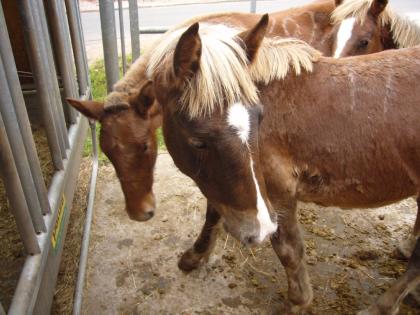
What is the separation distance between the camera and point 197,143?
1592 millimetres

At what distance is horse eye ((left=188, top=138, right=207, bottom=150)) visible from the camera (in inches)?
62.2

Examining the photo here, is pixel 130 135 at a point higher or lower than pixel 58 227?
higher

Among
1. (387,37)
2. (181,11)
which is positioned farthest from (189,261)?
(181,11)

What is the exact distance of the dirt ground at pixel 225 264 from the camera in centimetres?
248

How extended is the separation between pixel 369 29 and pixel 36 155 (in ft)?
10.3

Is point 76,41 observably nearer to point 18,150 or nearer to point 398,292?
point 18,150

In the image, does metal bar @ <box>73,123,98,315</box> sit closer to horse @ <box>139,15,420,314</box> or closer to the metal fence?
the metal fence

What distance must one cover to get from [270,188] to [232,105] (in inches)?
24.9

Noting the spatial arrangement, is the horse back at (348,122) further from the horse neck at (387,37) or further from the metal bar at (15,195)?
the horse neck at (387,37)

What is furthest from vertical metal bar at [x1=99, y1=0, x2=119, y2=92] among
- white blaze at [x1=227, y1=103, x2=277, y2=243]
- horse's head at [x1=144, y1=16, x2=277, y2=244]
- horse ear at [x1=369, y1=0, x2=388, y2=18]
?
horse ear at [x1=369, y1=0, x2=388, y2=18]

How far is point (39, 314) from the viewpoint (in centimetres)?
172

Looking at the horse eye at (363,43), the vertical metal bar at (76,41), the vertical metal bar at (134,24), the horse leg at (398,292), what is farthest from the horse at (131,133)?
the horse eye at (363,43)

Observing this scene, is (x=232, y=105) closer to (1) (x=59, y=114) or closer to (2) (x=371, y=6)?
(1) (x=59, y=114)

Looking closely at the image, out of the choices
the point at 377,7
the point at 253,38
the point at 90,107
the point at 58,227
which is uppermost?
the point at 253,38
